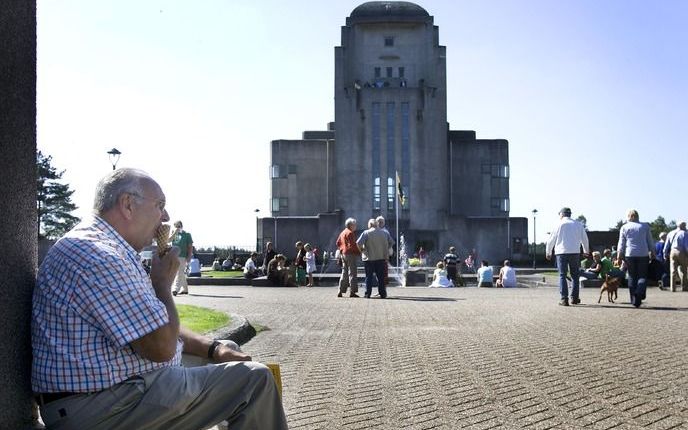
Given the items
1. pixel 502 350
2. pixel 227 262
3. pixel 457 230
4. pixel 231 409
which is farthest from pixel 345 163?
pixel 231 409

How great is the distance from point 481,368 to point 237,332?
147 inches

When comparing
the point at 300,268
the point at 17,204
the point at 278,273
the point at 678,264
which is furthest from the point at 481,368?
the point at 300,268

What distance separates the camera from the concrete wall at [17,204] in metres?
3.49

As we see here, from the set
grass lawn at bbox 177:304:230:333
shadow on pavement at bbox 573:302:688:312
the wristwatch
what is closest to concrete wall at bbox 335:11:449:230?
shadow on pavement at bbox 573:302:688:312

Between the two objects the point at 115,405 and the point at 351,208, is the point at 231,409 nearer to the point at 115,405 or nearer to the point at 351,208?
the point at 115,405

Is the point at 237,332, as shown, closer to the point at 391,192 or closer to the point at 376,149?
the point at 391,192

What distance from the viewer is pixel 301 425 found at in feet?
18.4

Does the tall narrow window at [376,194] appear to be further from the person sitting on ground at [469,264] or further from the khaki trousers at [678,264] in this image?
the khaki trousers at [678,264]

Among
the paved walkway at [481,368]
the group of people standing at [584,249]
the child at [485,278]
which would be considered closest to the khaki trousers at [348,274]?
the group of people standing at [584,249]

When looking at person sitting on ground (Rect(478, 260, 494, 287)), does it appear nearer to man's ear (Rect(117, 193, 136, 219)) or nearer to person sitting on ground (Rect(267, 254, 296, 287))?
person sitting on ground (Rect(267, 254, 296, 287))

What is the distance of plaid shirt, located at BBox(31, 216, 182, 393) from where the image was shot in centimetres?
352

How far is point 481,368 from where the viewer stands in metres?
8.10

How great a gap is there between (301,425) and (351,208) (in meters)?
65.6

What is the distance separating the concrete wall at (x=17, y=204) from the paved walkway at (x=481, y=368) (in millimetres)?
2380
